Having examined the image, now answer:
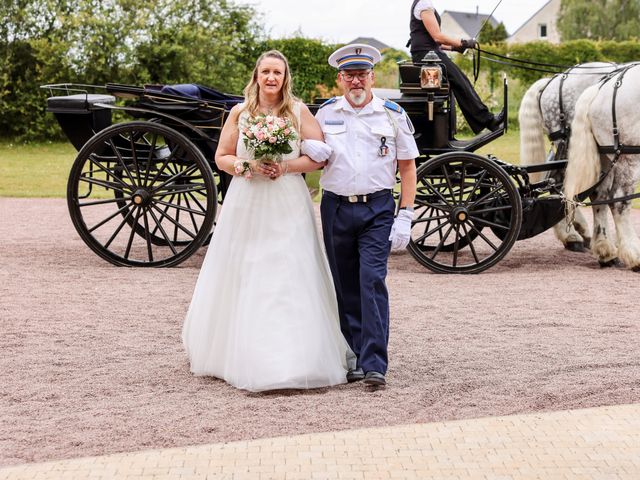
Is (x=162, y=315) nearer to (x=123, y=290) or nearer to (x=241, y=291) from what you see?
(x=123, y=290)

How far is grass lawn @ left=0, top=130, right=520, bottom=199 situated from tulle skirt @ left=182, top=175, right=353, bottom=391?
1025 centimetres

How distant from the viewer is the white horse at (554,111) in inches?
376

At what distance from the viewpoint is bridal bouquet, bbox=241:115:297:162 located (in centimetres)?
525

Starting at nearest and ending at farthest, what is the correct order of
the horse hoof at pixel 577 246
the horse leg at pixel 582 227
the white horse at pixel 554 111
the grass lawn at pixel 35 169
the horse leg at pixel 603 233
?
1. the horse leg at pixel 603 233
2. the white horse at pixel 554 111
3. the horse leg at pixel 582 227
4. the horse hoof at pixel 577 246
5. the grass lawn at pixel 35 169

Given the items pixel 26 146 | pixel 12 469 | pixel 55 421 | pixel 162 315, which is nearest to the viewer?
pixel 12 469

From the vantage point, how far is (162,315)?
7.13 m

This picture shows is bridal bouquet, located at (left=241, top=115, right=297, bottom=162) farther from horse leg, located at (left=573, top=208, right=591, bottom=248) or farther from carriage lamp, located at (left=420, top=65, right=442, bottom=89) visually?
horse leg, located at (left=573, top=208, right=591, bottom=248)

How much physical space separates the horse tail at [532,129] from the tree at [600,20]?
44639 mm

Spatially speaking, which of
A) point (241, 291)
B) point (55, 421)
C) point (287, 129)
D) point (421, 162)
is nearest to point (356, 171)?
point (287, 129)

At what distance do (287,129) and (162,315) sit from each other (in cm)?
228

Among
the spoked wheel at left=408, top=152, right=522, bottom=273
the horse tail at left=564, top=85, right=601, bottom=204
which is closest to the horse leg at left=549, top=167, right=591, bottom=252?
the horse tail at left=564, top=85, right=601, bottom=204

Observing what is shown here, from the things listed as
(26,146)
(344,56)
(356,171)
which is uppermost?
(344,56)

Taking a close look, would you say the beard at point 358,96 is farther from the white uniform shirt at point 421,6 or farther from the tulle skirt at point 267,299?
the white uniform shirt at point 421,6

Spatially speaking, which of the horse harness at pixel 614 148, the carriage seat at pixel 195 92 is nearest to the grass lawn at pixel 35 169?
the carriage seat at pixel 195 92
